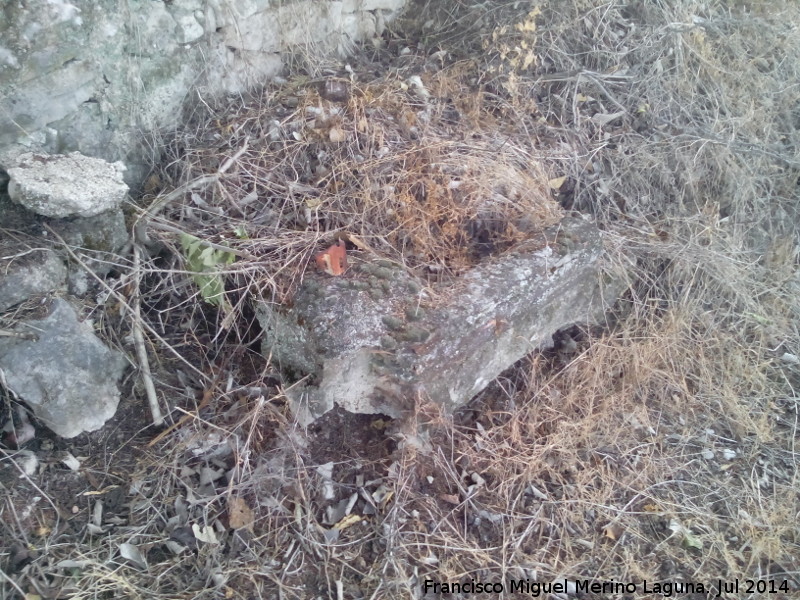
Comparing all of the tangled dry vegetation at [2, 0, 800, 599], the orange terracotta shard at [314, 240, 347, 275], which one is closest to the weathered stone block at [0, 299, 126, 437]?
the tangled dry vegetation at [2, 0, 800, 599]

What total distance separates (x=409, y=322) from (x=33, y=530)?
1.37 m

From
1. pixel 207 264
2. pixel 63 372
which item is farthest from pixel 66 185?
pixel 63 372

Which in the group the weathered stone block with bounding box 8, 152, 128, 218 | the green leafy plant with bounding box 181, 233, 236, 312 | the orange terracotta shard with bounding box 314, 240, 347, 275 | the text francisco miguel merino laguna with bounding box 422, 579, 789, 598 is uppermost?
the weathered stone block with bounding box 8, 152, 128, 218

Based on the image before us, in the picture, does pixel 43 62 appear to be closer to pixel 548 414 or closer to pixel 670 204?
pixel 548 414

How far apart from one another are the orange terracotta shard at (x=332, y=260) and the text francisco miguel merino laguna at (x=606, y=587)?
1146 mm

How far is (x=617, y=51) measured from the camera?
3744 millimetres

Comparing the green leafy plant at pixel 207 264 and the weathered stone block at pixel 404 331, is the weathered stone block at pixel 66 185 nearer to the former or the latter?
the green leafy plant at pixel 207 264

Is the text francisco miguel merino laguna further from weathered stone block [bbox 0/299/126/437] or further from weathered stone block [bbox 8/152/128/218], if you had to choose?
weathered stone block [bbox 8/152/128/218]

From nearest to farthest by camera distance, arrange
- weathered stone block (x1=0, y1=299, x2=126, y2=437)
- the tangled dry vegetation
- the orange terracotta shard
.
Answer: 1. weathered stone block (x1=0, y1=299, x2=126, y2=437)
2. the tangled dry vegetation
3. the orange terracotta shard

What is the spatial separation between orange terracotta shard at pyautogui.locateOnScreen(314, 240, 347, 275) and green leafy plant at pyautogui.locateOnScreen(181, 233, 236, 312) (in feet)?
1.12

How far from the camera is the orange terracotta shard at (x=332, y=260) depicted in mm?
2377

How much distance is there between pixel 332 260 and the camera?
238cm

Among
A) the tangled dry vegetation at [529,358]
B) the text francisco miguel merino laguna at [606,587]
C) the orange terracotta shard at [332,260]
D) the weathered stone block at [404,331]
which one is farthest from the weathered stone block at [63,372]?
the text francisco miguel merino laguna at [606,587]

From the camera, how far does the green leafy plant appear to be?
7.82 ft
